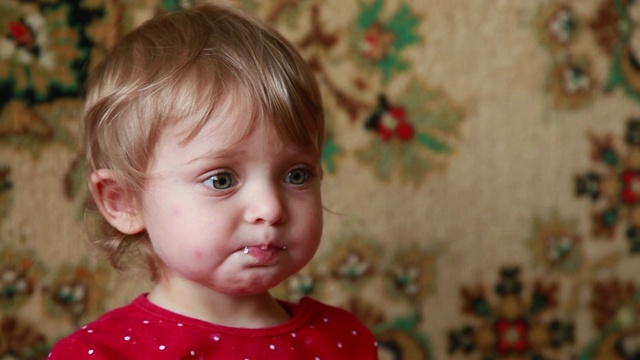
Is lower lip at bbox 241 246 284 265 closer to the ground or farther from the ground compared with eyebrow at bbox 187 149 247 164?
closer to the ground

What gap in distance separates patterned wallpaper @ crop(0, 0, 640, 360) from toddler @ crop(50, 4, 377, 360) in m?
0.35

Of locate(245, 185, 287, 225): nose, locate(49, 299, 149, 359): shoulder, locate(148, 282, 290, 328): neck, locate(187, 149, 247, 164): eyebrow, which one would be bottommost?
locate(49, 299, 149, 359): shoulder

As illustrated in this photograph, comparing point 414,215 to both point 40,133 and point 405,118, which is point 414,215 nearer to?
point 405,118

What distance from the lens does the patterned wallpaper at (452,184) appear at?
1272 mm

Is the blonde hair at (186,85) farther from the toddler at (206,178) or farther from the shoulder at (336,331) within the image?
the shoulder at (336,331)

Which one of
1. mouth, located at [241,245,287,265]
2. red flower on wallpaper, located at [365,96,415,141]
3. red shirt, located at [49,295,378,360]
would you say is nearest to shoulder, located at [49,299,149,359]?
red shirt, located at [49,295,378,360]

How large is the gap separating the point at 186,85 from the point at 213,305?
0.73ft

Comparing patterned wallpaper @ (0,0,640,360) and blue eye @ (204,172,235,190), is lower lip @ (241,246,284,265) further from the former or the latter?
patterned wallpaper @ (0,0,640,360)

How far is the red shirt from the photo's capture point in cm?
89

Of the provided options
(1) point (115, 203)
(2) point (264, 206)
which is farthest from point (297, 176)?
(1) point (115, 203)

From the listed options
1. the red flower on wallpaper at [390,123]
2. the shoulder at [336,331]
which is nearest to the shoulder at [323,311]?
the shoulder at [336,331]

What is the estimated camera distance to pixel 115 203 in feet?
3.10

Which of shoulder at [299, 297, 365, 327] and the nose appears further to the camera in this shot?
shoulder at [299, 297, 365, 327]

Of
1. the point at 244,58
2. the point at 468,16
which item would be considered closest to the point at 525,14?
the point at 468,16
